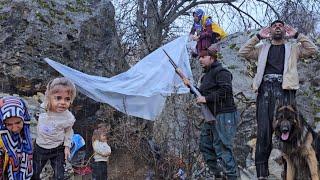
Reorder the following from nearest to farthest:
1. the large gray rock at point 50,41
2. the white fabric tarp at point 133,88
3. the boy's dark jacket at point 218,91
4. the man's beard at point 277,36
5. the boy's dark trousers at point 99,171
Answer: the boy's dark jacket at point 218,91
the man's beard at point 277,36
the boy's dark trousers at point 99,171
the white fabric tarp at point 133,88
the large gray rock at point 50,41

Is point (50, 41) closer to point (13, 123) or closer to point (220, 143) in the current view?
point (220, 143)

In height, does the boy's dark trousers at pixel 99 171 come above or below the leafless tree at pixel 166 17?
below

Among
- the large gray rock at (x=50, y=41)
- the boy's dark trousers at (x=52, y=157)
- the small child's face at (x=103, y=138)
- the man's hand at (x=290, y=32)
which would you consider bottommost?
the boy's dark trousers at (x=52, y=157)

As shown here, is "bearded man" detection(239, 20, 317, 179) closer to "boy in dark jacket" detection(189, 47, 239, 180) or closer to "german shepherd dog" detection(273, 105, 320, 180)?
"german shepherd dog" detection(273, 105, 320, 180)

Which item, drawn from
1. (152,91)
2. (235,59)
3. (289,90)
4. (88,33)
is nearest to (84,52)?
(88,33)

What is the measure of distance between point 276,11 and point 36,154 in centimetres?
871

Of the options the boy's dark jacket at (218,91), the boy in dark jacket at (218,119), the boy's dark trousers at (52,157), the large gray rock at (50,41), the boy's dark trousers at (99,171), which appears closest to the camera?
the boy's dark trousers at (52,157)

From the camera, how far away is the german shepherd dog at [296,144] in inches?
215

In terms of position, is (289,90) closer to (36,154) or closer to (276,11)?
(36,154)

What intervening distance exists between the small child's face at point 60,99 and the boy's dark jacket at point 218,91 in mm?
1575

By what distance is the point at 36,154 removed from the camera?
5.60 meters

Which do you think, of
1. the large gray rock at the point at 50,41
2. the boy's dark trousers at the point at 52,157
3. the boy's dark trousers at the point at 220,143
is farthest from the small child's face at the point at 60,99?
the large gray rock at the point at 50,41

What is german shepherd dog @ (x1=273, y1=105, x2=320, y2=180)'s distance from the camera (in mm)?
5449

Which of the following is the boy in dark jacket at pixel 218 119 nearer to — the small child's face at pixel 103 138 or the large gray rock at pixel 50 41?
the small child's face at pixel 103 138
